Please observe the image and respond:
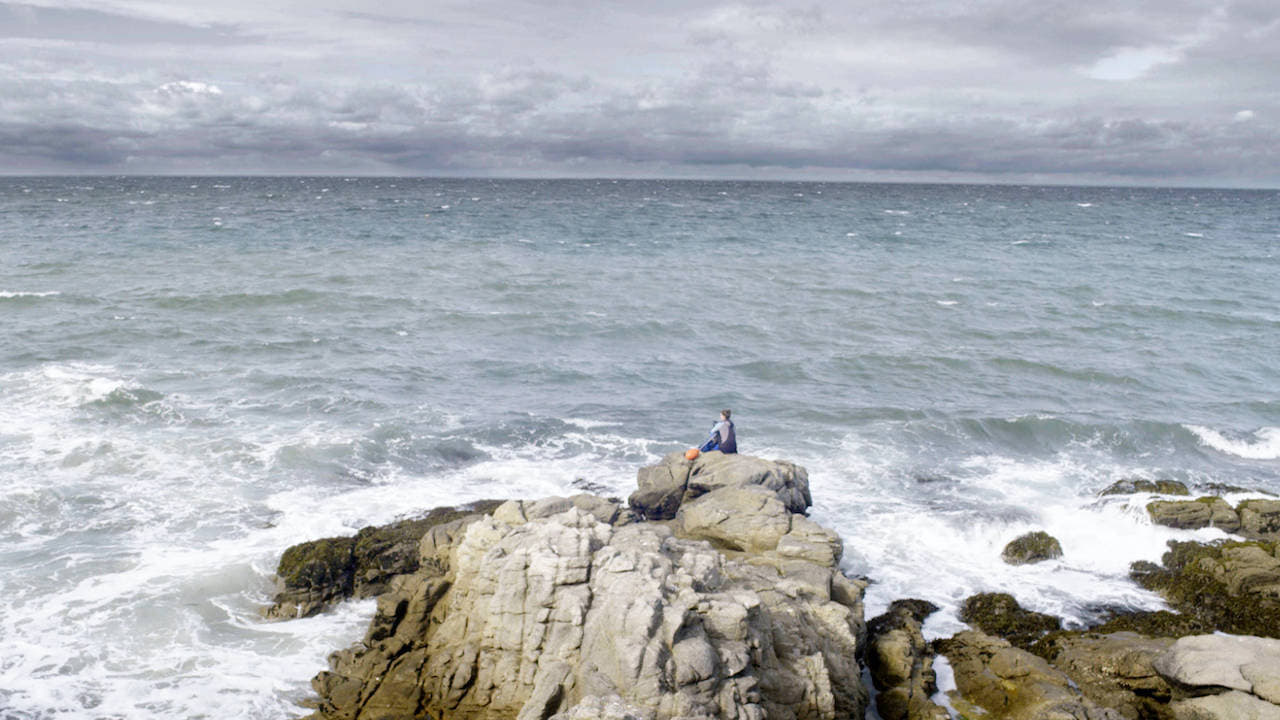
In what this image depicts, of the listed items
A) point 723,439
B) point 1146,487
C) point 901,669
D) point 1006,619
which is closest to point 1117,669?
point 1006,619

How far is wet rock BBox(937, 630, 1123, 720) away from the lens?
13891mm

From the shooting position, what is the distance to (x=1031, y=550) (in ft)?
67.2

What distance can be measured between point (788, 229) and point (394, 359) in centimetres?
6179

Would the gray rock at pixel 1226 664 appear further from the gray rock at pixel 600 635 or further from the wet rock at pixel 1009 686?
the gray rock at pixel 600 635

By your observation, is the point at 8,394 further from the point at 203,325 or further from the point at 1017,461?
the point at 1017,461

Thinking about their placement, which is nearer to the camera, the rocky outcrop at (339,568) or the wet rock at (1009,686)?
the wet rock at (1009,686)

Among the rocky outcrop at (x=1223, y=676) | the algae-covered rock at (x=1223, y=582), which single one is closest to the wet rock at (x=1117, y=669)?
the rocky outcrop at (x=1223, y=676)

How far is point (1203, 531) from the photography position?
21.3 m

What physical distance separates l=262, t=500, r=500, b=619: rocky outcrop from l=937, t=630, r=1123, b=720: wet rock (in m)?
9.54

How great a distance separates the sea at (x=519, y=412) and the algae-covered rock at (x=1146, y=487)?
1.44 ft

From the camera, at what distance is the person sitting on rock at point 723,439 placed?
888 inches

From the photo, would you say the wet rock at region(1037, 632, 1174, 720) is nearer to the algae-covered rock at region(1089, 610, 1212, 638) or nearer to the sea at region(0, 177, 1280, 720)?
the algae-covered rock at region(1089, 610, 1212, 638)

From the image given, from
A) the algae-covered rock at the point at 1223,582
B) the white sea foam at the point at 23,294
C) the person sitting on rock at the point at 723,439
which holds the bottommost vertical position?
the algae-covered rock at the point at 1223,582

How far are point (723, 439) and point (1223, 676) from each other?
37.6ft
